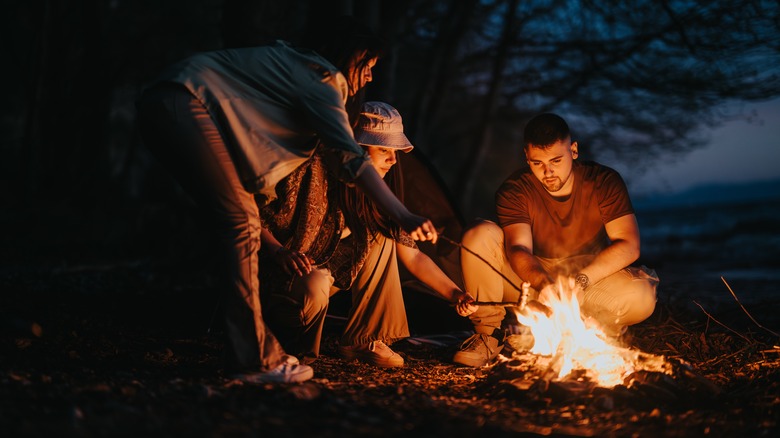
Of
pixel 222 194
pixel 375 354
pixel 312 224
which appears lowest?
pixel 375 354

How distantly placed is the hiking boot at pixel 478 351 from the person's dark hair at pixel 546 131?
47.6 inches

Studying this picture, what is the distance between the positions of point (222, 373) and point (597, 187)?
2.43 m

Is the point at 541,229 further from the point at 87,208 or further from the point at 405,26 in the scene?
the point at 87,208

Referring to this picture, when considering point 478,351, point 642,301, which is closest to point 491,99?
point 642,301

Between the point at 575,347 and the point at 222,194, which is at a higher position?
the point at 222,194

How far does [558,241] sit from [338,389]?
181 centimetres

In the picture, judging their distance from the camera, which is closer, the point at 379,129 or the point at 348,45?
the point at 348,45

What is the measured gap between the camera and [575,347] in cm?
344

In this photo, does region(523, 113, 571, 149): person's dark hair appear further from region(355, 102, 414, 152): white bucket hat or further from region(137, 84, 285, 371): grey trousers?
region(137, 84, 285, 371): grey trousers

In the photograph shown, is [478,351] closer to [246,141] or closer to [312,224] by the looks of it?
[312,224]

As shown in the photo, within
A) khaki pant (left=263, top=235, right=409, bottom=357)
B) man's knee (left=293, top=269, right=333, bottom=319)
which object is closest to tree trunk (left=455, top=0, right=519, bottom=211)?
khaki pant (left=263, top=235, right=409, bottom=357)

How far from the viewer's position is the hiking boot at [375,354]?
3.93 metres

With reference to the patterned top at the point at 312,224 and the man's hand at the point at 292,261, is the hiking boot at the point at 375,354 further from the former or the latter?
the man's hand at the point at 292,261

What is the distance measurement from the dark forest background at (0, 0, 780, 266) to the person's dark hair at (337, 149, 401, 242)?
9.19 feet
